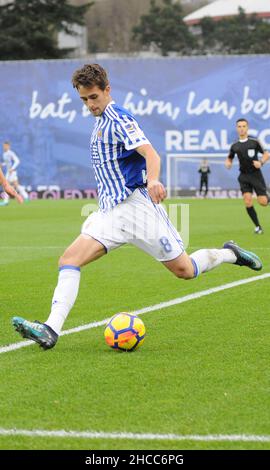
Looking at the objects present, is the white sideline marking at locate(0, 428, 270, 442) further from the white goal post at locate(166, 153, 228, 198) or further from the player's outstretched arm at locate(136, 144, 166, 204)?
the white goal post at locate(166, 153, 228, 198)

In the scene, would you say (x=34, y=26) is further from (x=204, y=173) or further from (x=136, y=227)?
(x=136, y=227)

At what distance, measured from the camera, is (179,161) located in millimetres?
42312

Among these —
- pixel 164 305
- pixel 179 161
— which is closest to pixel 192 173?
pixel 179 161

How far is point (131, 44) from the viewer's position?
268ft

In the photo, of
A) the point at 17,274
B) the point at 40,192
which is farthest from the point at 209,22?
the point at 17,274

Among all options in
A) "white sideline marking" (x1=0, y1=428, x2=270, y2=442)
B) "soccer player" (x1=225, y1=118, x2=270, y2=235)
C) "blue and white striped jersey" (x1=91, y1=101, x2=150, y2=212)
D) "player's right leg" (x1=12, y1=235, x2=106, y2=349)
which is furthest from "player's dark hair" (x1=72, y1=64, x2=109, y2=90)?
"soccer player" (x1=225, y1=118, x2=270, y2=235)

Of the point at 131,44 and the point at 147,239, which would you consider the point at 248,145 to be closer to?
the point at 147,239

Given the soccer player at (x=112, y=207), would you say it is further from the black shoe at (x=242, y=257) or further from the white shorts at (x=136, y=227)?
the black shoe at (x=242, y=257)

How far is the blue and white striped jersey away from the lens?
7305 millimetres

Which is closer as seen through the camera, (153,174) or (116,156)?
(153,174)

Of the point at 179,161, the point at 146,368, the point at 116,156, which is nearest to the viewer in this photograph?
the point at 146,368

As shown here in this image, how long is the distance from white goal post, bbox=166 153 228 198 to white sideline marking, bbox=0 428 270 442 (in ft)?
119

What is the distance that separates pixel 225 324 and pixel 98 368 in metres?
2.02

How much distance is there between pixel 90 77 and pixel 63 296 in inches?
61.7
